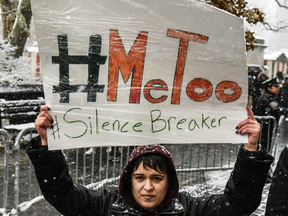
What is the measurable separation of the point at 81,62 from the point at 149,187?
90 centimetres

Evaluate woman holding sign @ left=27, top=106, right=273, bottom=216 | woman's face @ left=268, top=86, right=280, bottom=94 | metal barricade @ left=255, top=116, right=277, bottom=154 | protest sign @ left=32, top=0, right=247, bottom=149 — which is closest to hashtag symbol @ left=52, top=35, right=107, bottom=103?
protest sign @ left=32, top=0, right=247, bottom=149

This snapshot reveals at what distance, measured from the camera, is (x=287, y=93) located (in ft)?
28.7

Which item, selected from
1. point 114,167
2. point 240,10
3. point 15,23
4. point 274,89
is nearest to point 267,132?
point 274,89

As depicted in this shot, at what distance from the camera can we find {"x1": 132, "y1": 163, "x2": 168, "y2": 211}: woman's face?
2090 mm

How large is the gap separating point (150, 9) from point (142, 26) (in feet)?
0.38

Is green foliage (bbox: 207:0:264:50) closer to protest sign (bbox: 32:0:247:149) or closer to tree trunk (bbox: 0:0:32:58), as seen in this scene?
protest sign (bbox: 32:0:247:149)

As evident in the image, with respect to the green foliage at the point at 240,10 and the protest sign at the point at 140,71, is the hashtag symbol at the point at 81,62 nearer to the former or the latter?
the protest sign at the point at 140,71

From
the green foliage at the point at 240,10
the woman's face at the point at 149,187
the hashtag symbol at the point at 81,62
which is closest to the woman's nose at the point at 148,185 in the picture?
the woman's face at the point at 149,187

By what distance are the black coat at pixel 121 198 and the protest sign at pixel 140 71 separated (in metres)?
0.14

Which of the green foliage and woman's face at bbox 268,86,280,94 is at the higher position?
the green foliage

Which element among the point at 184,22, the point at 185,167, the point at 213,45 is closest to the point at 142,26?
the point at 184,22

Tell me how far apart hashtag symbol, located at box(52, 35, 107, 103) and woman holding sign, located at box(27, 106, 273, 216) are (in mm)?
193

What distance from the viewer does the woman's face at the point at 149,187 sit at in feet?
6.86

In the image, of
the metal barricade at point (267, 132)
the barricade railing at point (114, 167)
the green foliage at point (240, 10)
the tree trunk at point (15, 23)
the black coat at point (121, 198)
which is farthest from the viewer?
the tree trunk at point (15, 23)
